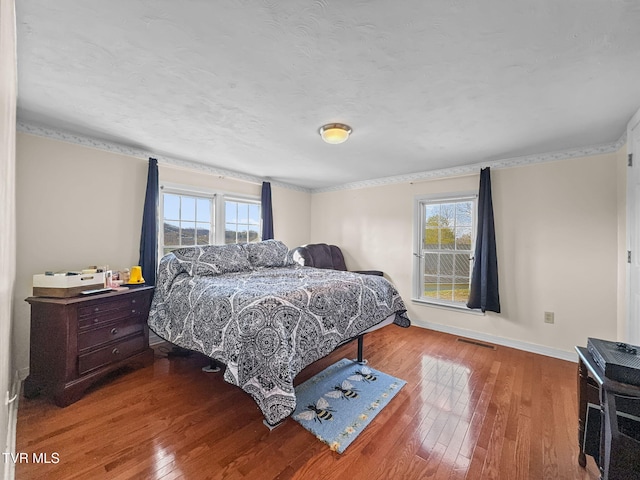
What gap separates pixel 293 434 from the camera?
5.57ft

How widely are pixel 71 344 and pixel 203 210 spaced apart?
2126 millimetres

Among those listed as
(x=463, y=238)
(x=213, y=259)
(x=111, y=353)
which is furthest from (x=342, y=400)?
(x=463, y=238)

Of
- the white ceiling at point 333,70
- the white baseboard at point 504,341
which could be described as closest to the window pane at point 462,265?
the white baseboard at point 504,341

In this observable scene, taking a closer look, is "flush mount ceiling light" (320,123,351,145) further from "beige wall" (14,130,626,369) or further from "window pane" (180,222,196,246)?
"window pane" (180,222,196,246)

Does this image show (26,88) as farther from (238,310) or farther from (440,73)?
(440,73)

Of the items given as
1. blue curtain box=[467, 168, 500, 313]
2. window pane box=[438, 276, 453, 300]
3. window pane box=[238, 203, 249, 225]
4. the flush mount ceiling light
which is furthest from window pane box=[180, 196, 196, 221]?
blue curtain box=[467, 168, 500, 313]

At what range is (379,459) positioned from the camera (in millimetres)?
1515

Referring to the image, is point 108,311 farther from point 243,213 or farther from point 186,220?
point 243,213

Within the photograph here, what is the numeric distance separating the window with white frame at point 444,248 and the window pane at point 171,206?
3355 millimetres

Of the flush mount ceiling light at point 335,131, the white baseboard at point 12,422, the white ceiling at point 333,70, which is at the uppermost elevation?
the white ceiling at point 333,70

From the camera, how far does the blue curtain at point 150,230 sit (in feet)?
9.84

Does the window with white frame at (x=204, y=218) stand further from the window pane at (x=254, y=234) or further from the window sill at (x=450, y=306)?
the window sill at (x=450, y=306)

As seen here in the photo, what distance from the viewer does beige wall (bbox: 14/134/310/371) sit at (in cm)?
230

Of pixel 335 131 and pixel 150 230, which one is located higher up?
pixel 335 131
